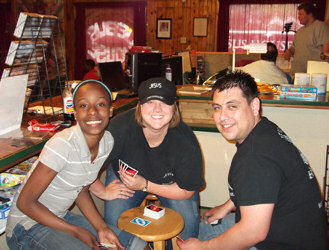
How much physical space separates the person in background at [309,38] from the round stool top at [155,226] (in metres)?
→ 3.70

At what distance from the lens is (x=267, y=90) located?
3.22 m

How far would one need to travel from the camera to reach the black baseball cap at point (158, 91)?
1.83 meters

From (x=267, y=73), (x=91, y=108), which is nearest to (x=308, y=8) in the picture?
(x=267, y=73)

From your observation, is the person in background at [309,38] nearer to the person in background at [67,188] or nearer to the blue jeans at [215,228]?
the blue jeans at [215,228]

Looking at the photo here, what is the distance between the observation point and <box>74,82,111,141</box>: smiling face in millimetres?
1648

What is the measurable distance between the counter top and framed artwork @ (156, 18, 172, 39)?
17.6ft

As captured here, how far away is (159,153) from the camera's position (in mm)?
2000

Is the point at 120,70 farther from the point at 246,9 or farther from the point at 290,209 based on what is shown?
the point at 246,9

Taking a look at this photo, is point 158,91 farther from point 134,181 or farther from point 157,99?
point 134,181

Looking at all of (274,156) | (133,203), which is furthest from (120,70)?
(274,156)

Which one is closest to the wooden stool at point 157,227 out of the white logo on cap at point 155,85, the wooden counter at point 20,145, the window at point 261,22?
the wooden counter at point 20,145

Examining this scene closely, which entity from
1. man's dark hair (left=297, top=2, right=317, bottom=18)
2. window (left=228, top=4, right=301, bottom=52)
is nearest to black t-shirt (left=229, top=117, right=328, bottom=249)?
man's dark hair (left=297, top=2, right=317, bottom=18)

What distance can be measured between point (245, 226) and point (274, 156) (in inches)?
11.4

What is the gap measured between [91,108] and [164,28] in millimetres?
6879
